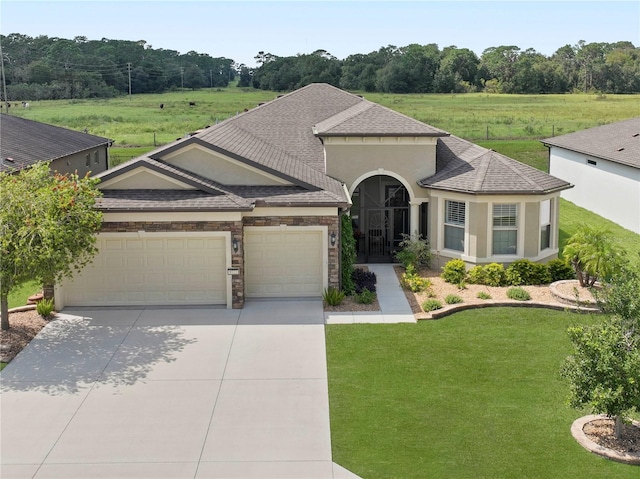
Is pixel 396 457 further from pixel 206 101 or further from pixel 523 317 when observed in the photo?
pixel 206 101

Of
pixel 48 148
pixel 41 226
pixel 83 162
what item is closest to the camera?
Result: pixel 41 226

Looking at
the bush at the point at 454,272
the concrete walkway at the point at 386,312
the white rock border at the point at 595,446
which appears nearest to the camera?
the white rock border at the point at 595,446

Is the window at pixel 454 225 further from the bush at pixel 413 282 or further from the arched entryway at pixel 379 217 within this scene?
the arched entryway at pixel 379 217

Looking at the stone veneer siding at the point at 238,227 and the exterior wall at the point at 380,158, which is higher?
the exterior wall at the point at 380,158

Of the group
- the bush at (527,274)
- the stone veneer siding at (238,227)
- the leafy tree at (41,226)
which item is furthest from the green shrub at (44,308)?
the bush at (527,274)

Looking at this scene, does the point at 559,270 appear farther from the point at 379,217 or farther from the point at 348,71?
the point at 348,71

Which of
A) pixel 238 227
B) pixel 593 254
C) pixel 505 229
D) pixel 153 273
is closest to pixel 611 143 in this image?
pixel 505 229

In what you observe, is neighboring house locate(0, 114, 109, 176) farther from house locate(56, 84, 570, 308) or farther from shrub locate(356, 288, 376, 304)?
shrub locate(356, 288, 376, 304)
